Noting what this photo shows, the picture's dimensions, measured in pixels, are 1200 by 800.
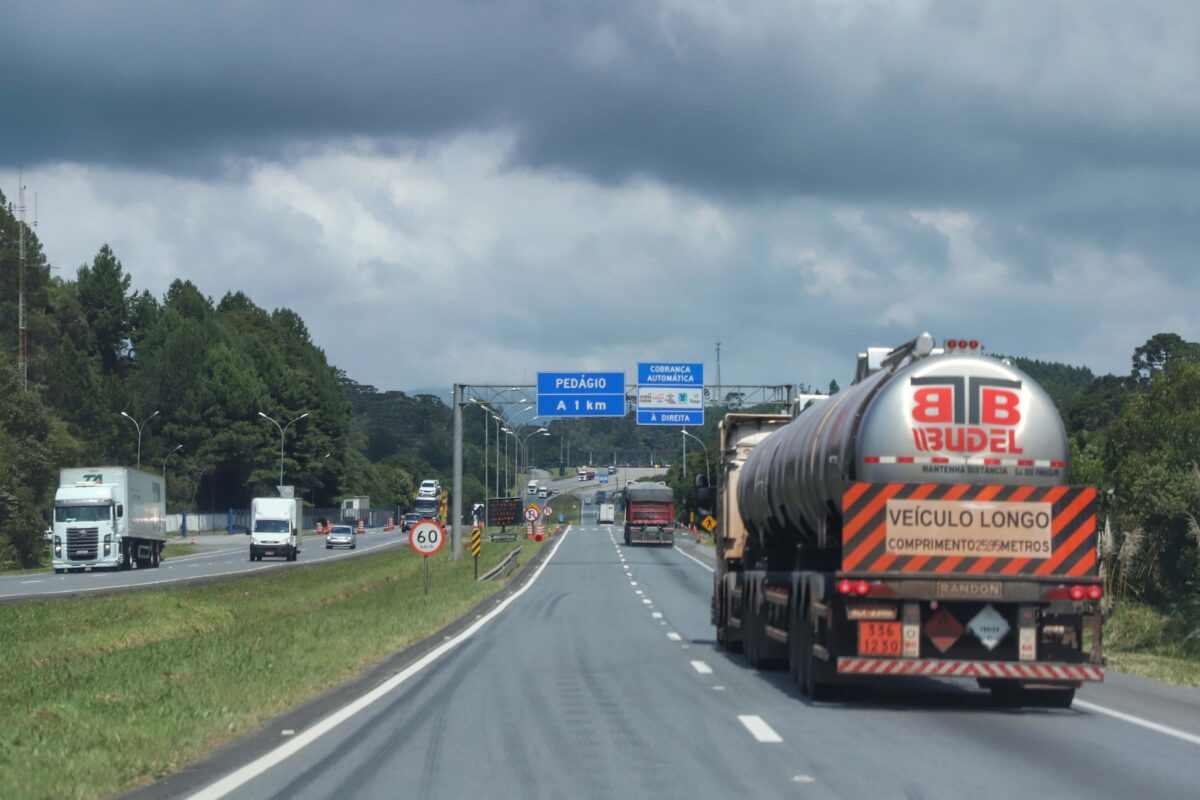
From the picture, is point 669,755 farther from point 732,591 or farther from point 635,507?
point 635,507

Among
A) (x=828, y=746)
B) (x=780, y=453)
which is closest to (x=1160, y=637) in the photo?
(x=780, y=453)

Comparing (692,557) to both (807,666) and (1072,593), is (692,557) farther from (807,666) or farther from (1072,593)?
(1072,593)

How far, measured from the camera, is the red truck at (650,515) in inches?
3593

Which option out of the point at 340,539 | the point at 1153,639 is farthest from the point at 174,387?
the point at 1153,639

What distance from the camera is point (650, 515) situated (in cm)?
9131

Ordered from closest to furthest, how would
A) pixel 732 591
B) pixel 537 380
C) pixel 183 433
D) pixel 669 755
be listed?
pixel 669 755, pixel 732 591, pixel 537 380, pixel 183 433

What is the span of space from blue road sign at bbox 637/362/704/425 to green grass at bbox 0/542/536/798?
23272 millimetres

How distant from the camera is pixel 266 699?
15.4 m

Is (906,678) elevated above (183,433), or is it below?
below

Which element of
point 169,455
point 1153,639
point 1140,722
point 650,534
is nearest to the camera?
point 1140,722

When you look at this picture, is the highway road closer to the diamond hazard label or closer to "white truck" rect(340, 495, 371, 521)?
the diamond hazard label

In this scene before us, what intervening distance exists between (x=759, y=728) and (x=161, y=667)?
29.5 feet

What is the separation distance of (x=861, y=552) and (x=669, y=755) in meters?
4.08

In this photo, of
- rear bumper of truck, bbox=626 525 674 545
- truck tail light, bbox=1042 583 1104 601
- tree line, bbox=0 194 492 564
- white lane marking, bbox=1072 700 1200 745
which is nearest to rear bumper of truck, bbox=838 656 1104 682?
white lane marking, bbox=1072 700 1200 745
